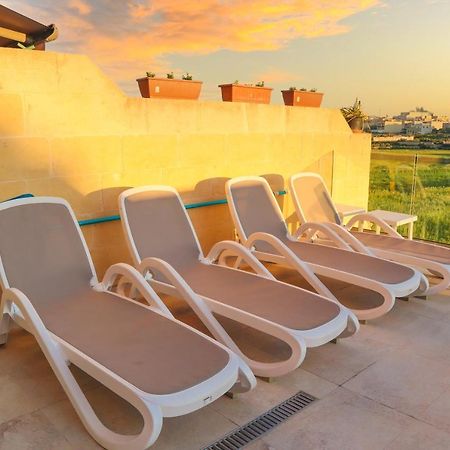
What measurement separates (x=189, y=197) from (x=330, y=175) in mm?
2511

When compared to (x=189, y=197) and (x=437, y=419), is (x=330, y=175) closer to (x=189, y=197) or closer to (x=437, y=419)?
(x=189, y=197)

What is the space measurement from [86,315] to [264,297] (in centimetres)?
119

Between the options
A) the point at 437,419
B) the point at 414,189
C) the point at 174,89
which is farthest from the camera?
the point at 414,189

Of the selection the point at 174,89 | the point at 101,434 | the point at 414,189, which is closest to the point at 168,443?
the point at 101,434

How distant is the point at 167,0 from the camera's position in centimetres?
654

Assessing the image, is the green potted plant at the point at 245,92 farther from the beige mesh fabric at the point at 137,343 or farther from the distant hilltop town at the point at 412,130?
the beige mesh fabric at the point at 137,343

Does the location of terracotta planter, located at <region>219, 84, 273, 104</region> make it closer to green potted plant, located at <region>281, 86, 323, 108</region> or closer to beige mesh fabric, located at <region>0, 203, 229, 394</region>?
green potted plant, located at <region>281, 86, 323, 108</region>

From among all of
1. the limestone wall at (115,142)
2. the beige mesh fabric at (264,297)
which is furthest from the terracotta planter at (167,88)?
the beige mesh fabric at (264,297)

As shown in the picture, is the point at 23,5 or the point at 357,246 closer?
the point at 357,246

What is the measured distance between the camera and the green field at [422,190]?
242 inches

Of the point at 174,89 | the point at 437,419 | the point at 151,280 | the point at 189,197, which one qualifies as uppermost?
the point at 174,89

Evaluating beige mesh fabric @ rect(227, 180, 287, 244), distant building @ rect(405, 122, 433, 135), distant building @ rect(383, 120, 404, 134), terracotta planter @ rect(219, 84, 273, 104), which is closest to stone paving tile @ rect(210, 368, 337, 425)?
beige mesh fabric @ rect(227, 180, 287, 244)

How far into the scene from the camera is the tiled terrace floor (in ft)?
7.27

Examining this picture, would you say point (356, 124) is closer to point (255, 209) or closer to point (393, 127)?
point (393, 127)
